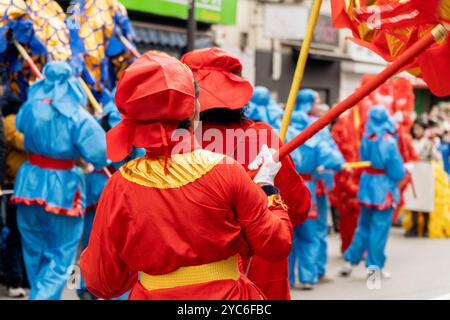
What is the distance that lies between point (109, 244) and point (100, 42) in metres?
4.47

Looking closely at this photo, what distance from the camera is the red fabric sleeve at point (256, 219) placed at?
251 centimetres

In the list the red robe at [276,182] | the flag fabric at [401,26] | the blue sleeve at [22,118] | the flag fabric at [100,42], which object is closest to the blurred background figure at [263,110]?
the flag fabric at [100,42]

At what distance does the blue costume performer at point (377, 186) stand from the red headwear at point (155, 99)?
564cm

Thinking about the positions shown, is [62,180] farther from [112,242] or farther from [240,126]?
Answer: [112,242]

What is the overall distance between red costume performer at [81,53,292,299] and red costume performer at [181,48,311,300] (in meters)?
0.59

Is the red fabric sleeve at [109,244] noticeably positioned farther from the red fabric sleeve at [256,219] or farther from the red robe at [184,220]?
the red fabric sleeve at [256,219]

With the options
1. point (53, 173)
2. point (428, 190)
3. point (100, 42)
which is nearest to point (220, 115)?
point (53, 173)

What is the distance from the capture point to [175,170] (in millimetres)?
2521

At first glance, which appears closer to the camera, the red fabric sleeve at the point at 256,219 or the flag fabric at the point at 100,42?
the red fabric sleeve at the point at 256,219

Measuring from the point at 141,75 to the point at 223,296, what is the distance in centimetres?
Answer: 78

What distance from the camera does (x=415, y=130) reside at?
11.4 metres

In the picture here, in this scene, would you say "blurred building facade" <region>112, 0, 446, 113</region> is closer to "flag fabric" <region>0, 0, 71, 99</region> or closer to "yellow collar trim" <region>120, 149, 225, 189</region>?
"flag fabric" <region>0, 0, 71, 99</region>

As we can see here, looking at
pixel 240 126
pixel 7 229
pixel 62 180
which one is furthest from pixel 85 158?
pixel 240 126

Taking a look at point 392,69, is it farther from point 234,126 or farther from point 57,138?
point 57,138
